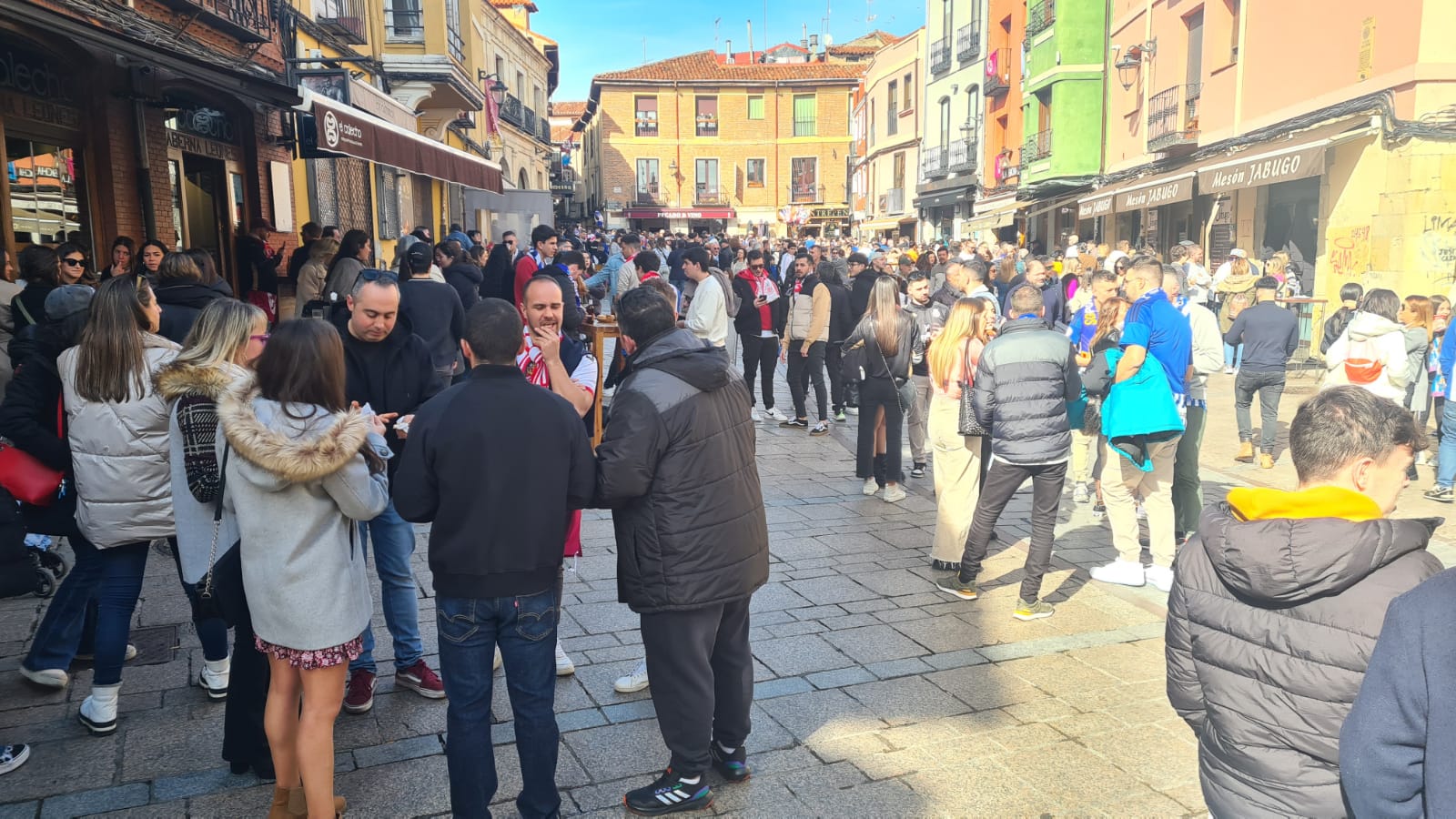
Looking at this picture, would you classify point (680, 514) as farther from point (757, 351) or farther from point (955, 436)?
point (757, 351)

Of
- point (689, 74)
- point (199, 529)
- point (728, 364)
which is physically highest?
point (689, 74)

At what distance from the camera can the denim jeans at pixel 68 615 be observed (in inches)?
160

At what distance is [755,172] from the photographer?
184 feet

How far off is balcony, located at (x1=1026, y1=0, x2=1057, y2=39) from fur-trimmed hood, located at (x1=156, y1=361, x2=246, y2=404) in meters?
25.8

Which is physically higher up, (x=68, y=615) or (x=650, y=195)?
(x=650, y=195)

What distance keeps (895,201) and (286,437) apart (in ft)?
133

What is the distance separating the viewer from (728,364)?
3516 mm

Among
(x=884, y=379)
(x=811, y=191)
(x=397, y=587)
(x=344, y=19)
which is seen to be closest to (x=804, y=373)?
(x=884, y=379)

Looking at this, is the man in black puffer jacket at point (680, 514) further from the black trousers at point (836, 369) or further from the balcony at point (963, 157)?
the balcony at point (963, 157)

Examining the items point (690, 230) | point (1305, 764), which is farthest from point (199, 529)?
point (690, 230)

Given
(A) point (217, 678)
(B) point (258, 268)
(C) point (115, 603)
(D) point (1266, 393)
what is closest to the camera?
(C) point (115, 603)

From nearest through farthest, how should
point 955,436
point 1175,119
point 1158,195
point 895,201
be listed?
point 955,436, point 1158,195, point 1175,119, point 895,201

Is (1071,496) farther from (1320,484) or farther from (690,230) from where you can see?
(690,230)

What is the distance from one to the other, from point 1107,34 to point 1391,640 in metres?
26.7
